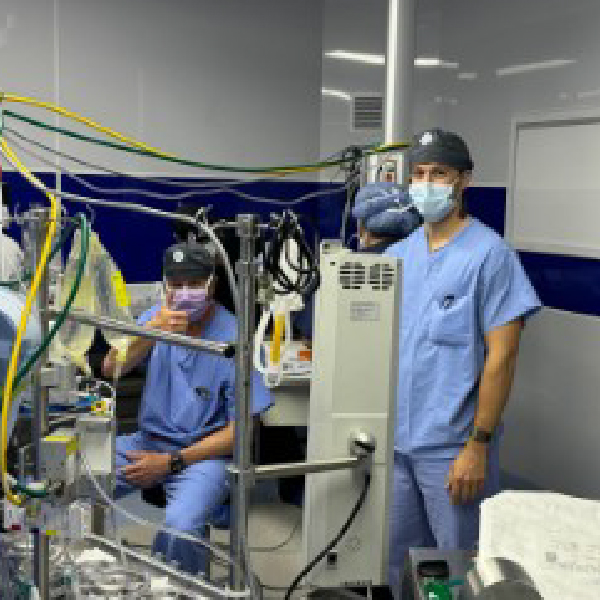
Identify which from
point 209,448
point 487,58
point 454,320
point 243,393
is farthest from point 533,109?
point 243,393

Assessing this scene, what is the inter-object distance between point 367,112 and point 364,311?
3204 millimetres

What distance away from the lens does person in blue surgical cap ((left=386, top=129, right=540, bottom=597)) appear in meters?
2.40

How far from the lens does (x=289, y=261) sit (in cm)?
192

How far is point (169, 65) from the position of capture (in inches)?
193

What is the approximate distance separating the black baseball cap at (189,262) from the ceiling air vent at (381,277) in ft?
2.18

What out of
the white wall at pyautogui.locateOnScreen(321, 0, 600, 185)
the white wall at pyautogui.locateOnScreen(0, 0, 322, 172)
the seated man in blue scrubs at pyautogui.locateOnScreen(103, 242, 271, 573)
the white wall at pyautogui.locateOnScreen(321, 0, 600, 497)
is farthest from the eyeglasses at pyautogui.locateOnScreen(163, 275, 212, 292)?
the white wall at pyautogui.locateOnScreen(0, 0, 322, 172)

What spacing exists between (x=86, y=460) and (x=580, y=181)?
258cm

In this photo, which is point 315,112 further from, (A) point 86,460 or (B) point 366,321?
(A) point 86,460

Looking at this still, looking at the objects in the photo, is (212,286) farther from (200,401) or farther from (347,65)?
(347,65)

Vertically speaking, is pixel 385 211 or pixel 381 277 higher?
pixel 385 211

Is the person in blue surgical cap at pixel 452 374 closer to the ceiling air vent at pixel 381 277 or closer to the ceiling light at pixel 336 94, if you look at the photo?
the ceiling air vent at pixel 381 277

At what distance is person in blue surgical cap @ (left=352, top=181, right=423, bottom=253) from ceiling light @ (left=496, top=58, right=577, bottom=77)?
1189mm

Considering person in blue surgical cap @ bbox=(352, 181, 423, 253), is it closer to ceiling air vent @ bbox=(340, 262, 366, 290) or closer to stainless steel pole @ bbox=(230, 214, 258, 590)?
ceiling air vent @ bbox=(340, 262, 366, 290)

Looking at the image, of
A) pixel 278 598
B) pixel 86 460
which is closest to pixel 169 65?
pixel 278 598
